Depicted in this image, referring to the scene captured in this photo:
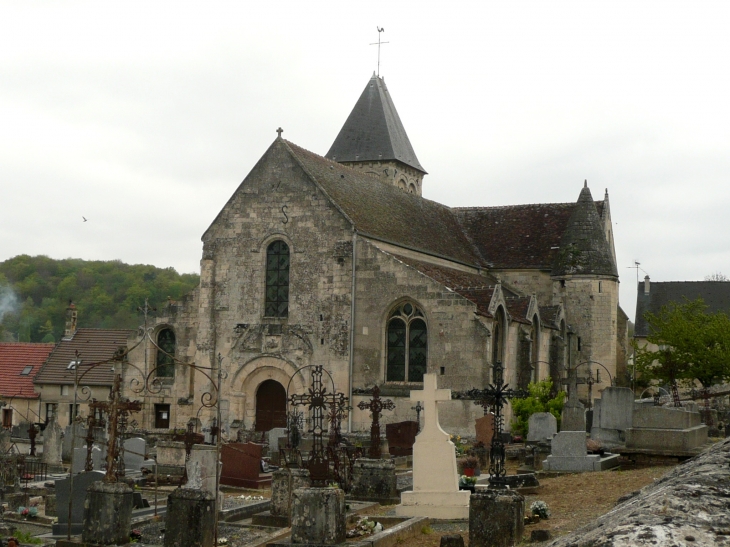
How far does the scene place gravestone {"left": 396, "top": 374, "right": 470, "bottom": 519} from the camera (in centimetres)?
1314

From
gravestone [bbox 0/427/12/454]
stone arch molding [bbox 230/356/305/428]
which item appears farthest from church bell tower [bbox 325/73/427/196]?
gravestone [bbox 0/427/12/454]

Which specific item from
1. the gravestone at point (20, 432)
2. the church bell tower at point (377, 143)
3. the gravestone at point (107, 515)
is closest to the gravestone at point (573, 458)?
the gravestone at point (107, 515)

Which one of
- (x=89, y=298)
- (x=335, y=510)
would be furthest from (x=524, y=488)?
(x=89, y=298)

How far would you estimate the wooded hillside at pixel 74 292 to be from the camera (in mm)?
72062

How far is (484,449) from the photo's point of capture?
66.4 feet

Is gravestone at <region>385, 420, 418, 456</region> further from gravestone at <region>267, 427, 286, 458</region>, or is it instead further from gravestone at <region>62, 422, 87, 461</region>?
gravestone at <region>62, 422, 87, 461</region>

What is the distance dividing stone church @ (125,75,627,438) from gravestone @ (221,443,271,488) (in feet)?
30.0

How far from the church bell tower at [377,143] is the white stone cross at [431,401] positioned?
2890cm

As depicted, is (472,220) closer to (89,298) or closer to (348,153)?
(348,153)

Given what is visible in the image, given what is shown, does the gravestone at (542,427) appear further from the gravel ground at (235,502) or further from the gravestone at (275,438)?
the gravel ground at (235,502)

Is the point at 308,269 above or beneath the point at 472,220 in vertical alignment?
beneath

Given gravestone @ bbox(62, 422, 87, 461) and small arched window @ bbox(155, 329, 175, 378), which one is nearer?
gravestone @ bbox(62, 422, 87, 461)

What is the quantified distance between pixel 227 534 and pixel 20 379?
86.8 feet

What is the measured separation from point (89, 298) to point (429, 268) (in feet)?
168
